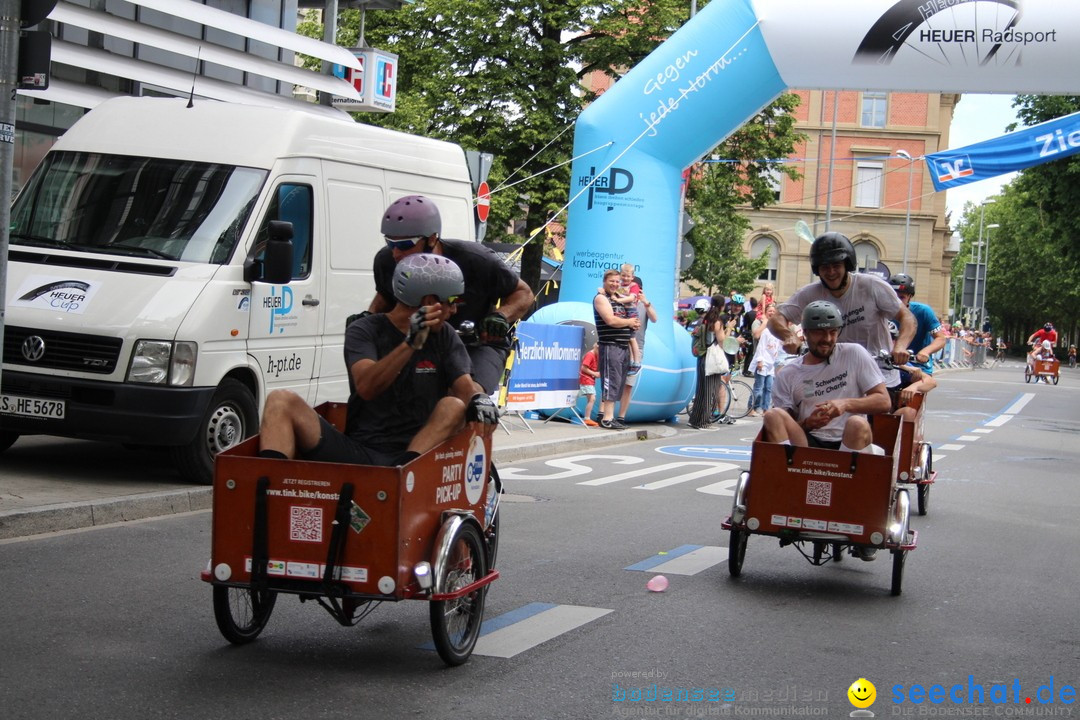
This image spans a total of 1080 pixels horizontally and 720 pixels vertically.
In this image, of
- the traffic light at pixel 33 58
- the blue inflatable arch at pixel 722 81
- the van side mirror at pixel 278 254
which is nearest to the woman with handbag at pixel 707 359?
the blue inflatable arch at pixel 722 81

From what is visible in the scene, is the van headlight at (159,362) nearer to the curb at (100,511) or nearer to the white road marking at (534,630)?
the curb at (100,511)

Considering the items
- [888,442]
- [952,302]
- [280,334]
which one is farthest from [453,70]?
[952,302]

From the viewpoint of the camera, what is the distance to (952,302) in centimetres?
14512

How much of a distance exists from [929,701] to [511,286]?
3009 millimetres

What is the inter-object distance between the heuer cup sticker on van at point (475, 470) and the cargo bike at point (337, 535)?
39 cm

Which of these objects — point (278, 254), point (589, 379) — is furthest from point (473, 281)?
point (589, 379)

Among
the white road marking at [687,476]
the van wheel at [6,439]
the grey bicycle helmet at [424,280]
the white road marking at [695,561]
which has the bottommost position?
the white road marking at [695,561]

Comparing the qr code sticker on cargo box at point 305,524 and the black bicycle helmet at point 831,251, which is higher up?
the black bicycle helmet at point 831,251

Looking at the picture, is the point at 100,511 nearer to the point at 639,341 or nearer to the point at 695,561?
the point at 695,561

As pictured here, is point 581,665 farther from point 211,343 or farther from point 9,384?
point 9,384

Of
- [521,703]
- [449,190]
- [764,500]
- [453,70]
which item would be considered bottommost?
[521,703]

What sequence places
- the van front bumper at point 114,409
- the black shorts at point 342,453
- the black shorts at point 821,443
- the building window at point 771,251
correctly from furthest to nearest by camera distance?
the building window at point 771,251
the van front bumper at point 114,409
the black shorts at point 821,443
the black shorts at point 342,453

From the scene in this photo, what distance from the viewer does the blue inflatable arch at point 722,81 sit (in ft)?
54.9

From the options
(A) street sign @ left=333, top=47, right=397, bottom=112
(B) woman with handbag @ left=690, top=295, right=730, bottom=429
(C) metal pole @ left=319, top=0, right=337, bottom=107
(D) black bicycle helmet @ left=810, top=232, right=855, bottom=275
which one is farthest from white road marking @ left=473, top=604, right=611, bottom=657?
(A) street sign @ left=333, top=47, right=397, bottom=112
